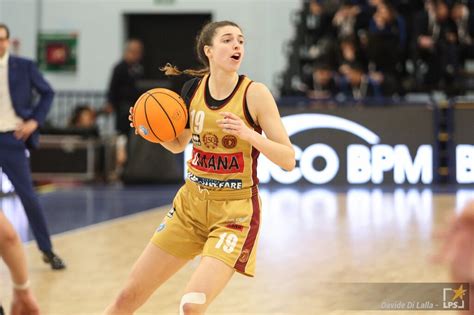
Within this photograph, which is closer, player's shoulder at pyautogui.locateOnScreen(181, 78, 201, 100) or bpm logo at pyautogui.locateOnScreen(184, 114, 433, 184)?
player's shoulder at pyautogui.locateOnScreen(181, 78, 201, 100)

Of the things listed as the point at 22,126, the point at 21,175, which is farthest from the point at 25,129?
the point at 21,175

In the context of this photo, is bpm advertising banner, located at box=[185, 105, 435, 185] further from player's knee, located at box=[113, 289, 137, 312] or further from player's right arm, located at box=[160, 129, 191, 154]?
player's knee, located at box=[113, 289, 137, 312]

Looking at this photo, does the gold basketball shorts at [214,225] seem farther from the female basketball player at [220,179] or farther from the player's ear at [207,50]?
the player's ear at [207,50]

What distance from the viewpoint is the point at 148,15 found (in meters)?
21.2

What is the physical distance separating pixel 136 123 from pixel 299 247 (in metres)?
4.31

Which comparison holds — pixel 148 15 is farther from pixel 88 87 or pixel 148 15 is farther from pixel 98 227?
pixel 98 227

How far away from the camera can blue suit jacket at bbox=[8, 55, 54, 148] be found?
7.34 m

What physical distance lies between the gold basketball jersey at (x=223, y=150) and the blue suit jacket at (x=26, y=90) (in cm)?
349

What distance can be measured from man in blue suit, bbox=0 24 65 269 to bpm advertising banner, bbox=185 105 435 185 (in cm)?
695

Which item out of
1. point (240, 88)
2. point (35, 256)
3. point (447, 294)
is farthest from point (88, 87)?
point (240, 88)

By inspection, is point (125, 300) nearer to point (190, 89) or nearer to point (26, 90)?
point (190, 89)

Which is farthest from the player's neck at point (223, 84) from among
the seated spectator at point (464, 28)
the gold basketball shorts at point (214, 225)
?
the seated spectator at point (464, 28)

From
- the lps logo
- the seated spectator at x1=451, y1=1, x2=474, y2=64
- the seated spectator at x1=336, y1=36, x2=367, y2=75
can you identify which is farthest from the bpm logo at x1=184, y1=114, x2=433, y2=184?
the seated spectator at x1=451, y1=1, x2=474, y2=64

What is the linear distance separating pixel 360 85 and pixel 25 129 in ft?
28.9
